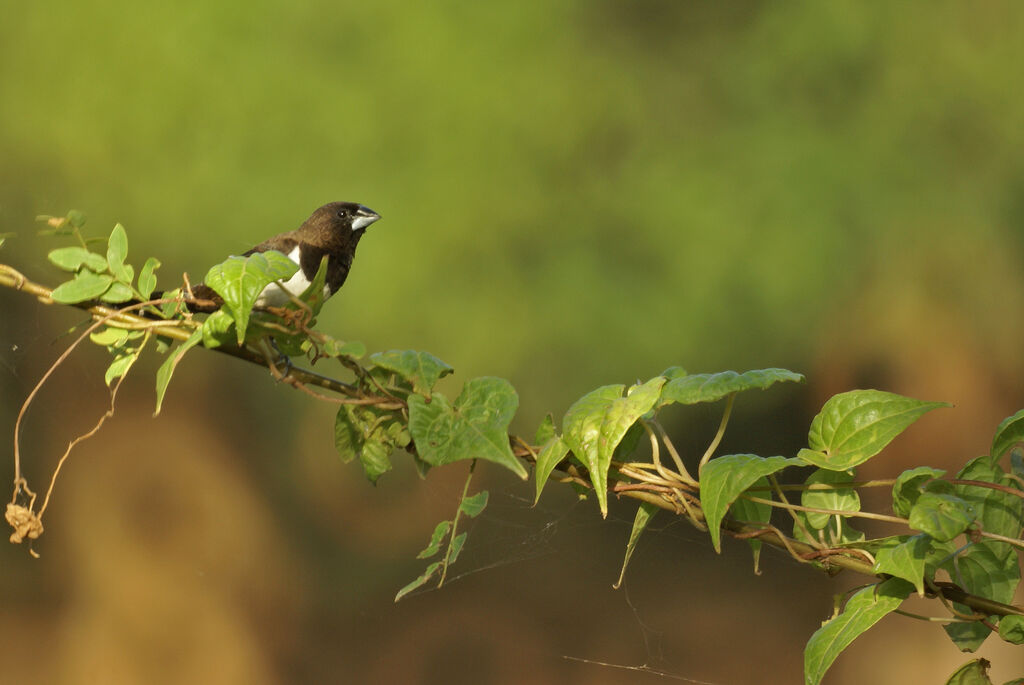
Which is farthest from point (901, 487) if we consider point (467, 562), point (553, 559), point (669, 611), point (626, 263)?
point (626, 263)

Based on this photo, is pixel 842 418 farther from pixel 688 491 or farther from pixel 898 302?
pixel 898 302

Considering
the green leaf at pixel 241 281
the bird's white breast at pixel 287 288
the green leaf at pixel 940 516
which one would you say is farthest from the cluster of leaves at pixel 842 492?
the bird's white breast at pixel 287 288

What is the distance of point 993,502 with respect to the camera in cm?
35

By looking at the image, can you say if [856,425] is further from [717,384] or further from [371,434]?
[371,434]

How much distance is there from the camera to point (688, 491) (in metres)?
0.34

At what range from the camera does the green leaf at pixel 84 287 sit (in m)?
0.34

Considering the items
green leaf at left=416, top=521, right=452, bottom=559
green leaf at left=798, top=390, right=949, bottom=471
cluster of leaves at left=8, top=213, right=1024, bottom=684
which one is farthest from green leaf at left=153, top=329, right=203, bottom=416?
green leaf at left=798, top=390, right=949, bottom=471

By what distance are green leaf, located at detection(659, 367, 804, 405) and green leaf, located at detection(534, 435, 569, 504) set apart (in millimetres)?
41

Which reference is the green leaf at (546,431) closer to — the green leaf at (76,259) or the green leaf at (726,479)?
the green leaf at (726,479)

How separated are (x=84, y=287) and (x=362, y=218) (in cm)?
27

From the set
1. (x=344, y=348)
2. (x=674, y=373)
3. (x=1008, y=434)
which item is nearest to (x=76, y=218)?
(x=344, y=348)

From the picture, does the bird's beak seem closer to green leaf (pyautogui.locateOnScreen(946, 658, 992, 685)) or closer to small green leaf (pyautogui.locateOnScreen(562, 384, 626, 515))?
small green leaf (pyautogui.locateOnScreen(562, 384, 626, 515))

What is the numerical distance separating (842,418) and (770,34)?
1.08 meters

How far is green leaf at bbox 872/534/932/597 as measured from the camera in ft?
0.98
